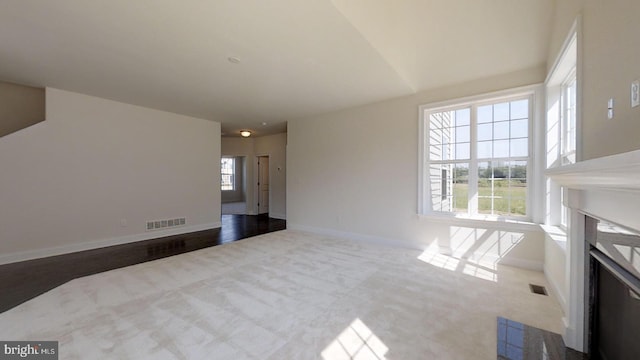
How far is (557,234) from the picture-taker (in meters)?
2.67

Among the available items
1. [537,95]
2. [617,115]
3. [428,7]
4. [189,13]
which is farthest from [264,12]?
[537,95]

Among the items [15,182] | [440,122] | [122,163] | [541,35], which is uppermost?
[541,35]

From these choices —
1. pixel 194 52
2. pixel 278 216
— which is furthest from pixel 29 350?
pixel 278 216

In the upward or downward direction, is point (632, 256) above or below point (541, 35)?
below

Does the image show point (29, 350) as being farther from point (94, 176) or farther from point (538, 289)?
point (538, 289)

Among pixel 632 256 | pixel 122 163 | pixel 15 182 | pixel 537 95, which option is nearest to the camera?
pixel 632 256

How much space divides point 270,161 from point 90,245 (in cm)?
462

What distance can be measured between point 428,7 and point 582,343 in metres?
3.14

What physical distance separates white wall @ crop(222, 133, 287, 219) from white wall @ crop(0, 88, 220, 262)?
87.4 inches

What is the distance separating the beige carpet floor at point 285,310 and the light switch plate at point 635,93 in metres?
1.70

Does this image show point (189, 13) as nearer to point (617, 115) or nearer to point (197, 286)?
point (197, 286)

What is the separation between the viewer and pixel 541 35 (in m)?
2.75

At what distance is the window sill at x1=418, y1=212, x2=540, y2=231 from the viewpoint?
3.26 m

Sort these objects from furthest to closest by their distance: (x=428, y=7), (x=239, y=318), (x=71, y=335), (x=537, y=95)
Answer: (x=537, y=95), (x=428, y=7), (x=239, y=318), (x=71, y=335)
